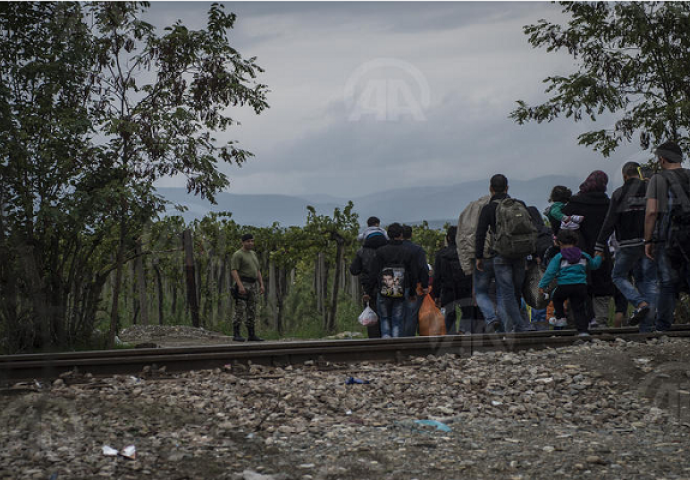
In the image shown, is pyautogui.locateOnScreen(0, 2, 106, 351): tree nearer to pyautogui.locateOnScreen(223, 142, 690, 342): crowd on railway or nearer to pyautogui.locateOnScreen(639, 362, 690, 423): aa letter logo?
pyautogui.locateOnScreen(223, 142, 690, 342): crowd on railway

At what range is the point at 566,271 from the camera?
9234mm

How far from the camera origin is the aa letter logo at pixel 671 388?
611 centimetres

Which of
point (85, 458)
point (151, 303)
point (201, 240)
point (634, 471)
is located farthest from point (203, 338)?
point (634, 471)

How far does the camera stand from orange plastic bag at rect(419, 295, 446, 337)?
35.3 feet

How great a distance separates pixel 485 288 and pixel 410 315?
1.18 m

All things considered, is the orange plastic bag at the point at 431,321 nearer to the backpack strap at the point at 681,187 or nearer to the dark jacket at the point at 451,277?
the dark jacket at the point at 451,277

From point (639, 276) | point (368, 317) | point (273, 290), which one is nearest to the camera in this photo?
point (639, 276)

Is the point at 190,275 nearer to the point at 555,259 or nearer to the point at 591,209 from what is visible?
the point at 591,209

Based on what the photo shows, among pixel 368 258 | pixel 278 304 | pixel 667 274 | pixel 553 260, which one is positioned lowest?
pixel 278 304

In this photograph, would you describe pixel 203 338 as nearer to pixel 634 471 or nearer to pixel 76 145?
pixel 76 145

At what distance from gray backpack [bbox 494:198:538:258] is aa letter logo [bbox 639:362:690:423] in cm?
255

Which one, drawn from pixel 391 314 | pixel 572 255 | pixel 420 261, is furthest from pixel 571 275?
pixel 391 314

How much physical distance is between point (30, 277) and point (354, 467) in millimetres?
7751

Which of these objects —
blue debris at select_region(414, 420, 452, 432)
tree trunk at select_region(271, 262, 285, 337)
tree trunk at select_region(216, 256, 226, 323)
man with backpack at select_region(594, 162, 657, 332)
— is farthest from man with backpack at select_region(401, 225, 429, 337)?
tree trunk at select_region(216, 256, 226, 323)
